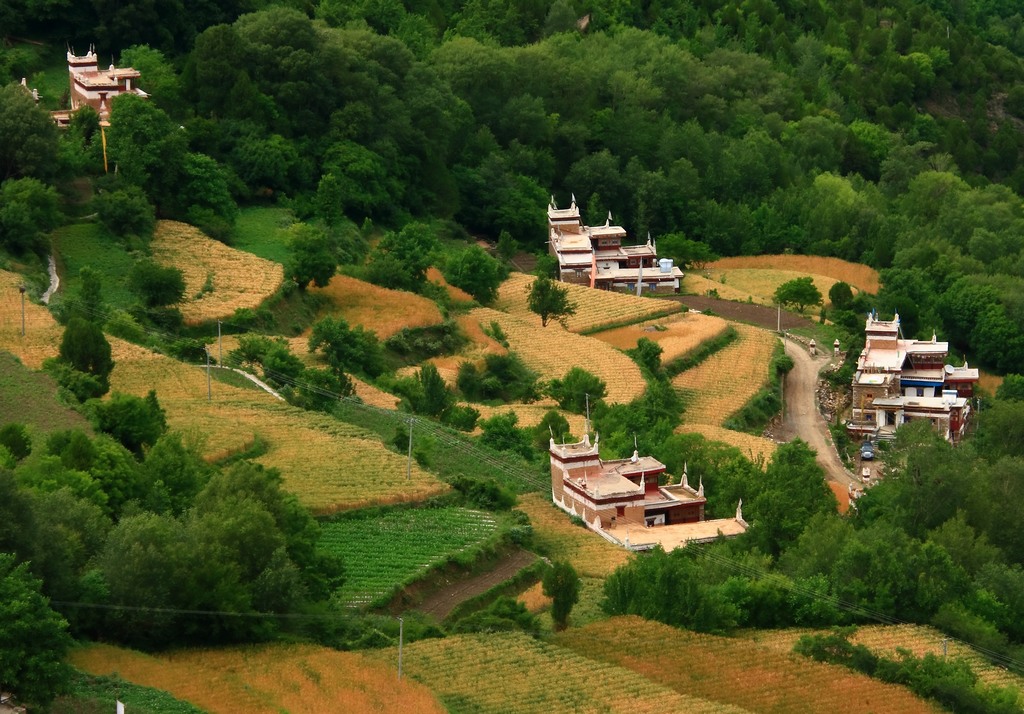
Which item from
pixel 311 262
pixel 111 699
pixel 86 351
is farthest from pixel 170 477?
pixel 311 262

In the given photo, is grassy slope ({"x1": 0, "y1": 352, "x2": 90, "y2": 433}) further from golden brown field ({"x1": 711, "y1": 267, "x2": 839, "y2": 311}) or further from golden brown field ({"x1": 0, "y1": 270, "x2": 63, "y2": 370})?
golden brown field ({"x1": 711, "y1": 267, "x2": 839, "y2": 311})

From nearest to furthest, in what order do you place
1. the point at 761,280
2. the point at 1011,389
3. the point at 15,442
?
the point at 15,442 → the point at 1011,389 → the point at 761,280

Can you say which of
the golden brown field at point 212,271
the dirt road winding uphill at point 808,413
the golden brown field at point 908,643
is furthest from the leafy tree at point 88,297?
the golden brown field at point 908,643

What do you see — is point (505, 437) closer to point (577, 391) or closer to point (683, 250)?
point (577, 391)

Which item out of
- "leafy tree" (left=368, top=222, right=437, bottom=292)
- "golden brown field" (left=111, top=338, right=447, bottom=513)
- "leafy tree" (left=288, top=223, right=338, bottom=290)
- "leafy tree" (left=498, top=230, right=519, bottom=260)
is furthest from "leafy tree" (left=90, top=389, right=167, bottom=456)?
"leafy tree" (left=498, top=230, right=519, bottom=260)

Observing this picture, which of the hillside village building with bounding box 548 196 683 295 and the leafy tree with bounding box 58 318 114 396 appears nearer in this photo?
the leafy tree with bounding box 58 318 114 396

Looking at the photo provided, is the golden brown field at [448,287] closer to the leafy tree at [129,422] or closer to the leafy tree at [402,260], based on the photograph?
the leafy tree at [402,260]

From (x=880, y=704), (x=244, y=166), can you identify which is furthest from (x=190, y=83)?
(x=880, y=704)
